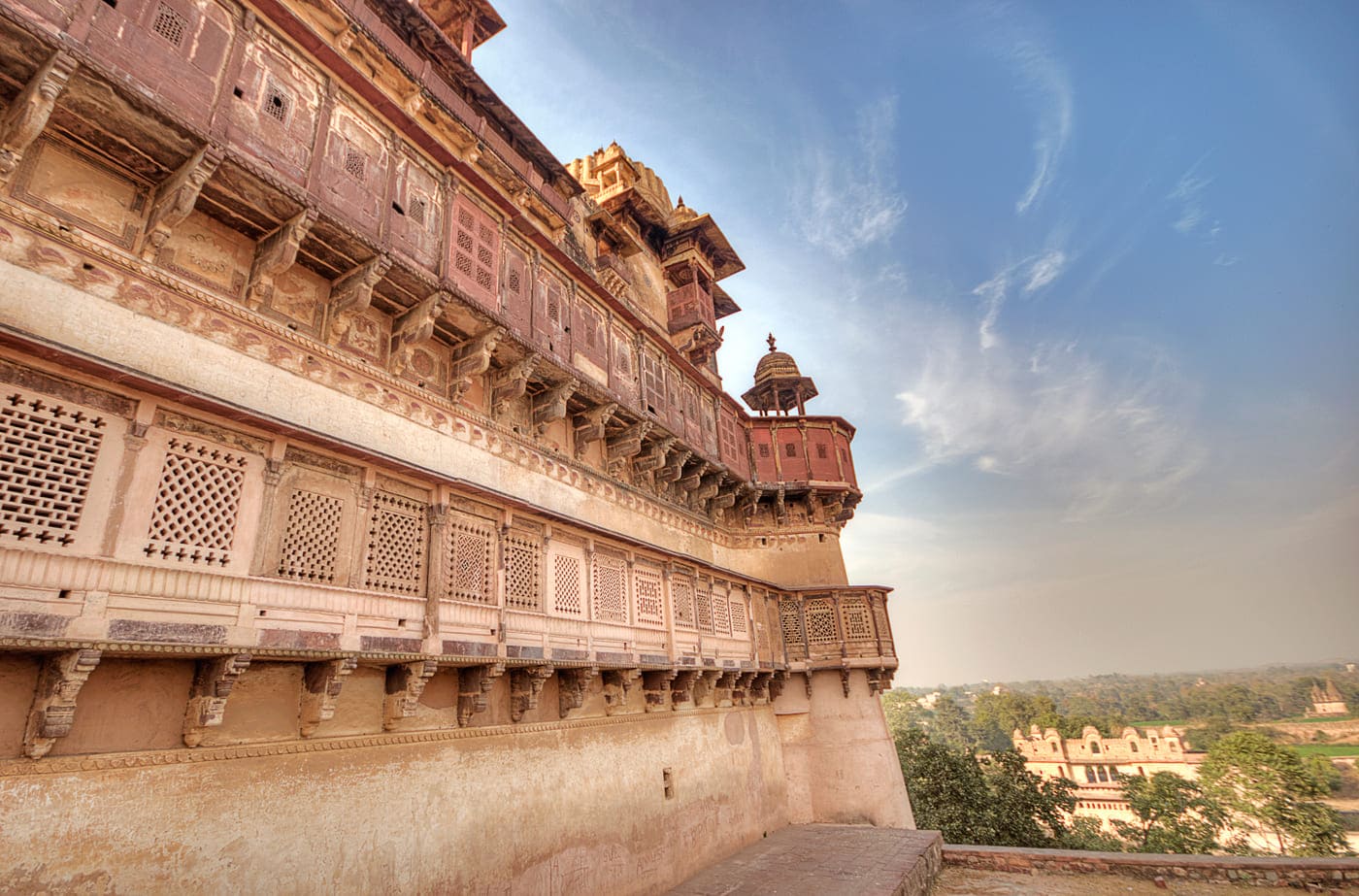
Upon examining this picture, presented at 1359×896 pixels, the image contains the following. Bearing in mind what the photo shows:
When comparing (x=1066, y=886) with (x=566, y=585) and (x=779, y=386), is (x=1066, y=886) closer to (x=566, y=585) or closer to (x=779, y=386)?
(x=566, y=585)

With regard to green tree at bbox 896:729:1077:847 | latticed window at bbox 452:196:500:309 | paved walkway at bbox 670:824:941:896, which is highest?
latticed window at bbox 452:196:500:309

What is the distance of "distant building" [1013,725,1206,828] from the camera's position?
1655 inches

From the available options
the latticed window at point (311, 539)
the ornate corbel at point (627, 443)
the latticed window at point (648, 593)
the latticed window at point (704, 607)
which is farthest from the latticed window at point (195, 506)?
the latticed window at point (704, 607)

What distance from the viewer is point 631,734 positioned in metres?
9.88

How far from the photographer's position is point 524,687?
7.68 meters

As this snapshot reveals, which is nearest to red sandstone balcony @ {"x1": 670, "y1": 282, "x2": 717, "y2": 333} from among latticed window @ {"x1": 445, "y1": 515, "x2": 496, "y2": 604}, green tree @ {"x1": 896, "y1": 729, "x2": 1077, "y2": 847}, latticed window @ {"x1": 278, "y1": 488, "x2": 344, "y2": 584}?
latticed window @ {"x1": 445, "y1": 515, "x2": 496, "y2": 604}

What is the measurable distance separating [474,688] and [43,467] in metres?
4.28

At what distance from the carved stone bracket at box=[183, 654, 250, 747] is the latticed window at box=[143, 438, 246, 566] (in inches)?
30.4

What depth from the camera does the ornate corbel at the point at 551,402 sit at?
998 cm

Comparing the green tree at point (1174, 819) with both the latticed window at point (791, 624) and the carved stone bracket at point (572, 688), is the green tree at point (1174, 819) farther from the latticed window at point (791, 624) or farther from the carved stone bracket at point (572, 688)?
the carved stone bracket at point (572, 688)

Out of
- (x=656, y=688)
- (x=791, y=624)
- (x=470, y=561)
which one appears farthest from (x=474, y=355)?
(x=791, y=624)

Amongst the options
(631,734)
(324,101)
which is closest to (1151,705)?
(631,734)

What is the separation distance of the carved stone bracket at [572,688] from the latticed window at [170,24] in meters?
8.01

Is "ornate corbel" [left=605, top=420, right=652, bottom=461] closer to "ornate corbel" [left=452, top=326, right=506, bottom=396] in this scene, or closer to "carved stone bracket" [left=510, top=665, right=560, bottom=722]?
"ornate corbel" [left=452, top=326, right=506, bottom=396]
